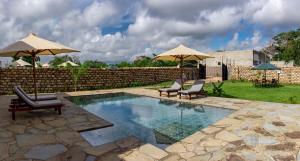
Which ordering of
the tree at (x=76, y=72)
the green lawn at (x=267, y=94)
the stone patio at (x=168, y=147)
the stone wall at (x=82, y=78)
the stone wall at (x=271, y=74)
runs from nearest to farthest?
the stone patio at (x=168, y=147)
the green lawn at (x=267, y=94)
the stone wall at (x=82, y=78)
the tree at (x=76, y=72)
the stone wall at (x=271, y=74)

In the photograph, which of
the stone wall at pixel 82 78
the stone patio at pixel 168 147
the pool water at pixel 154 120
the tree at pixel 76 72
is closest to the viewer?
the stone patio at pixel 168 147

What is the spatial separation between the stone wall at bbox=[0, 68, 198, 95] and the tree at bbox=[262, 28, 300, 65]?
30490 millimetres

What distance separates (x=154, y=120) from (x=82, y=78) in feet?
33.8

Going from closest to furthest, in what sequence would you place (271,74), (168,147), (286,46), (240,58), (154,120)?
1. (168,147)
2. (154,120)
3. (271,74)
4. (240,58)
5. (286,46)

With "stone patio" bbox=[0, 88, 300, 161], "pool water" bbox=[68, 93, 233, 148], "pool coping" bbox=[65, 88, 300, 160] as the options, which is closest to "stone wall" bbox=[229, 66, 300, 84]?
"pool water" bbox=[68, 93, 233, 148]

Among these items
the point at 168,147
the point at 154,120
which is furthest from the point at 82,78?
the point at 168,147

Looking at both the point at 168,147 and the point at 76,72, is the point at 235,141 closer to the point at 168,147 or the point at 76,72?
the point at 168,147

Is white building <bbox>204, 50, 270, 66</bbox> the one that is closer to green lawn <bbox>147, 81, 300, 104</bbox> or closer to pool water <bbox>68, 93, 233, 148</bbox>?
green lawn <bbox>147, 81, 300, 104</bbox>

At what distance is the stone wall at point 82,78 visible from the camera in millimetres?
14852

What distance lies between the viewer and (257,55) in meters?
41.2

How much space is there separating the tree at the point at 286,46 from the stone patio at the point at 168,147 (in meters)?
40.0

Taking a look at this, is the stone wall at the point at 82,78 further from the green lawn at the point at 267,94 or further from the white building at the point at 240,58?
the white building at the point at 240,58

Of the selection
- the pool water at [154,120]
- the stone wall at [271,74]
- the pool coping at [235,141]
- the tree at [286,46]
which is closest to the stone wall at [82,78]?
the pool water at [154,120]

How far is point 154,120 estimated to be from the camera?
332 inches
